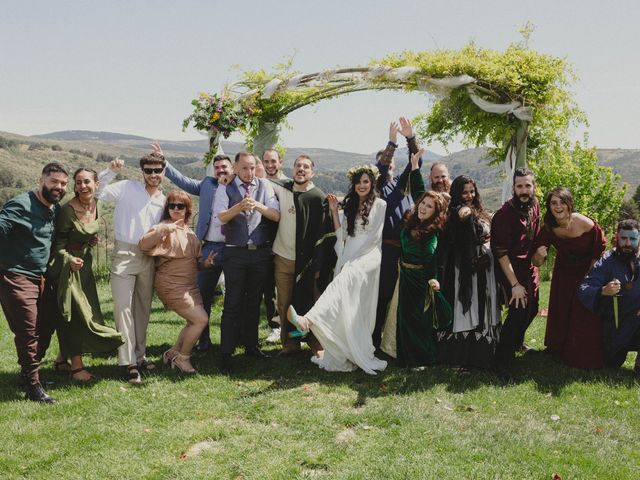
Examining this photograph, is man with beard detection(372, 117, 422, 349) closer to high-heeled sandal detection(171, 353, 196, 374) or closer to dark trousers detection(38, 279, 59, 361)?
high-heeled sandal detection(171, 353, 196, 374)

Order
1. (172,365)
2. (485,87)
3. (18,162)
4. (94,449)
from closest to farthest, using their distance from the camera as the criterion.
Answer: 1. (94,449)
2. (172,365)
3. (485,87)
4. (18,162)

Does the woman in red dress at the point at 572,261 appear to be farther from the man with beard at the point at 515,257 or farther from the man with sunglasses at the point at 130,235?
the man with sunglasses at the point at 130,235

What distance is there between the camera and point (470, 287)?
5.99 metres

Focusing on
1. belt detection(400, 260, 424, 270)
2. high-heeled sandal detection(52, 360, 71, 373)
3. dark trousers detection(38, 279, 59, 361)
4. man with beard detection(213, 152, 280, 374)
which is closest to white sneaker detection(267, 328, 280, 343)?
man with beard detection(213, 152, 280, 374)

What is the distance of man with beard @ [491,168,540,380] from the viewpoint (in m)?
5.79

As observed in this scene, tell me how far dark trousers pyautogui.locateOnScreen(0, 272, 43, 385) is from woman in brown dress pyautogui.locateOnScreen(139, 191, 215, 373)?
111 cm

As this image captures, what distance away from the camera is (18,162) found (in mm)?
107875

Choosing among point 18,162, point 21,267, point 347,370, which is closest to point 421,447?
point 347,370

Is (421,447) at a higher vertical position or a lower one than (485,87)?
lower

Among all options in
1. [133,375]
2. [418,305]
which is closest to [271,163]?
[418,305]

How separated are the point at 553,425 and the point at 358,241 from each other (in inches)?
103

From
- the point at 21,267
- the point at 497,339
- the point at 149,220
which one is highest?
the point at 149,220

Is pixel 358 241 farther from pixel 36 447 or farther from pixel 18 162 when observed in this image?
pixel 18 162

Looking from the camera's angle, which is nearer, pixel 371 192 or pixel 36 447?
pixel 36 447
